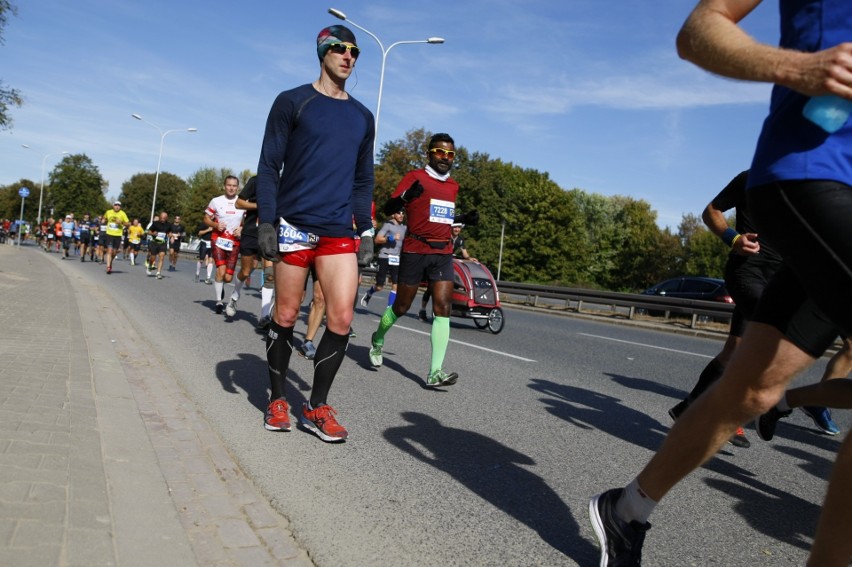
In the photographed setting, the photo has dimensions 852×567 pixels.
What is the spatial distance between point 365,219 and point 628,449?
7.03 feet

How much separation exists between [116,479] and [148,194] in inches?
4592

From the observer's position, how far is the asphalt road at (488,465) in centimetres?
287

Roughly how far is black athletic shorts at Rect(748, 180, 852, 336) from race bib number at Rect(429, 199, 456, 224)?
456 centimetres

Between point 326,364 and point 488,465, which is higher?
point 326,364

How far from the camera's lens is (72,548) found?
2.35m

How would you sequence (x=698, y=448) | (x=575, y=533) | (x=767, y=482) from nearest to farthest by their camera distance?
→ (x=698, y=448) → (x=575, y=533) → (x=767, y=482)

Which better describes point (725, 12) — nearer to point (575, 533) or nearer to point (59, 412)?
point (575, 533)

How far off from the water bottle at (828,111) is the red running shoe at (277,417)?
3.26m

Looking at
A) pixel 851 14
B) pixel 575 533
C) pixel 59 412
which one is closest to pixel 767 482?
pixel 575 533

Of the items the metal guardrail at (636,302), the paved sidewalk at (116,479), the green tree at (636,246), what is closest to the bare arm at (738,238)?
the paved sidewalk at (116,479)

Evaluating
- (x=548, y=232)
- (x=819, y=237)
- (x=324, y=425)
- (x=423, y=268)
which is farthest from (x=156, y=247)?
(x=548, y=232)

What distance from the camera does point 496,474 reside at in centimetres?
378

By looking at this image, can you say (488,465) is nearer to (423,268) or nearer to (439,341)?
(439,341)

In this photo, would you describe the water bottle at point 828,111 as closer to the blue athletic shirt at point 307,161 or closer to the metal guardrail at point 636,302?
the blue athletic shirt at point 307,161
